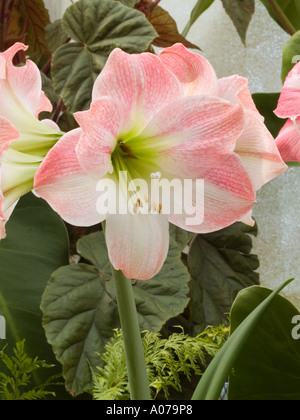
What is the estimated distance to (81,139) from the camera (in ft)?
0.84

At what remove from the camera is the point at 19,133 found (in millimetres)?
300

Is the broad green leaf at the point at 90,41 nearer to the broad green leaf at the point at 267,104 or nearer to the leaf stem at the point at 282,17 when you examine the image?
the broad green leaf at the point at 267,104

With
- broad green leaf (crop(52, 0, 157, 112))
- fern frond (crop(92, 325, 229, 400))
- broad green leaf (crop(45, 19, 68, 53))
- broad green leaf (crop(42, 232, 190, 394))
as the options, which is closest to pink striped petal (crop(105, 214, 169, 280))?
fern frond (crop(92, 325, 229, 400))

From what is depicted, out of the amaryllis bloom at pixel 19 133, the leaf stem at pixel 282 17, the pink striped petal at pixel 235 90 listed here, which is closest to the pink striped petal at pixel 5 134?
the amaryllis bloom at pixel 19 133

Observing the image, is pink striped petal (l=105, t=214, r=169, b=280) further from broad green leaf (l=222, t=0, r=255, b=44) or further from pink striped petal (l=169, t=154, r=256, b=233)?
broad green leaf (l=222, t=0, r=255, b=44)

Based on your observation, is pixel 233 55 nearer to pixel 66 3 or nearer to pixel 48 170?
pixel 66 3

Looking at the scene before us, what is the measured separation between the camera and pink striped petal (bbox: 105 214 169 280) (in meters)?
0.28

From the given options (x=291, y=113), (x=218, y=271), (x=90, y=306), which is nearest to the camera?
(x=291, y=113)

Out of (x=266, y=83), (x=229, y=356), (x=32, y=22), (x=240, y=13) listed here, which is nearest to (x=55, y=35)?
(x=32, y=22)

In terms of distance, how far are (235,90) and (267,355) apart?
24cm

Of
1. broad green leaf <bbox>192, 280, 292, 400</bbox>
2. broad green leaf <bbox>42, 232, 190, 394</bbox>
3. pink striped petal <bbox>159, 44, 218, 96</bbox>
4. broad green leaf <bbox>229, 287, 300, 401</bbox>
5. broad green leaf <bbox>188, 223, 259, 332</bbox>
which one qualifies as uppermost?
pink striped petal <bbox>159, 44, 218, 96</bbox>

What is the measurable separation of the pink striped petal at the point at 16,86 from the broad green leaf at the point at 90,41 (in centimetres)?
32

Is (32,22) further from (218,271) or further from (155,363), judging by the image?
(155,363)

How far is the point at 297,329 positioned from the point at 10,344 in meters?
0.28
